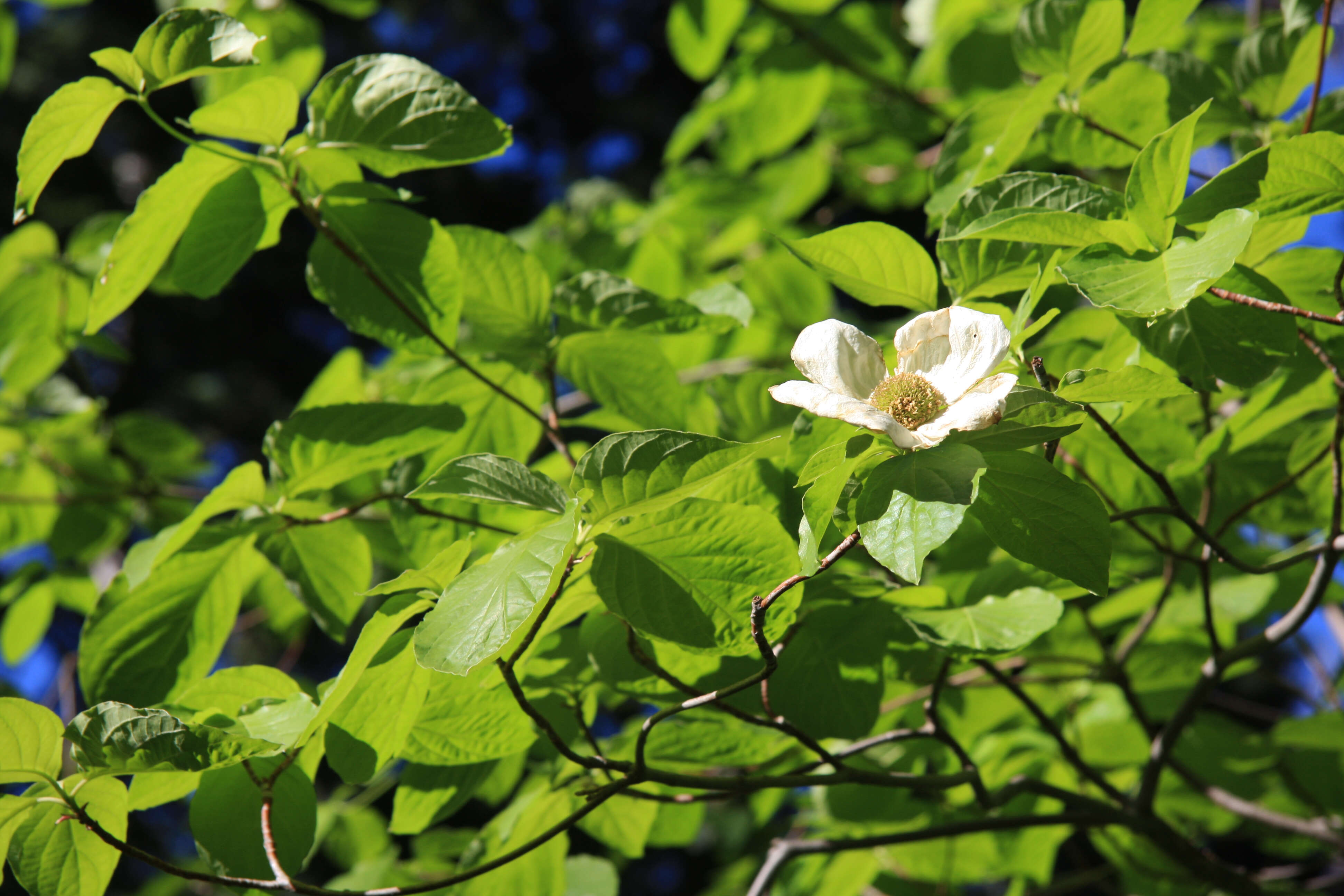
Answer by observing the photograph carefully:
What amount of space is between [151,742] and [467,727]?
0.27m

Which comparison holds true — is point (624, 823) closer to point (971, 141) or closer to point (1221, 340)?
point (1221, 340)

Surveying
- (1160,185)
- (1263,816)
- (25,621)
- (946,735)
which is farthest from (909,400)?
(25,621)

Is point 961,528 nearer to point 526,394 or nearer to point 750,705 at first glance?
point 750,705

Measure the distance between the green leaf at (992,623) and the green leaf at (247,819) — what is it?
1.83 ft

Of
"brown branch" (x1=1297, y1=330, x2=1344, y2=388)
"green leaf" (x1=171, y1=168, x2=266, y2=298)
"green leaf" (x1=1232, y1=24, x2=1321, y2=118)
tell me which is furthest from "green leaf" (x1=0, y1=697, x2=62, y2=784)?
"green leaf" (x1=1232, y1=24, x2=1321, y2=118)

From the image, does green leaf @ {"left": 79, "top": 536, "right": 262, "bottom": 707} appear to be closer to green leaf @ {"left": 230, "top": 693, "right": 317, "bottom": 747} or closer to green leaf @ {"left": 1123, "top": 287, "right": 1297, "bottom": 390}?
green leaf @ {"left": 230, "top": 693, "right": 317, "bottom": 747}

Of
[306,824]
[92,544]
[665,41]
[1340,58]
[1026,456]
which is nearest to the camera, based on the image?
[1026,456]

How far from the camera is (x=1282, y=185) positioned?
67cm

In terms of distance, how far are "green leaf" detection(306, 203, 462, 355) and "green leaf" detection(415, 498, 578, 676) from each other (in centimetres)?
42

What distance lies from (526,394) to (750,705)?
45 cm

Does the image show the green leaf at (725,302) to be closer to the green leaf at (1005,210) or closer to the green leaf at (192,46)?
the green leaf at (1005,210)

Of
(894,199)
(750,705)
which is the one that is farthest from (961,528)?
(894,199)

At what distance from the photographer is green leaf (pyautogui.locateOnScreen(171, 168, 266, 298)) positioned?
907 mm

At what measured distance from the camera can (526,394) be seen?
1082 mm
